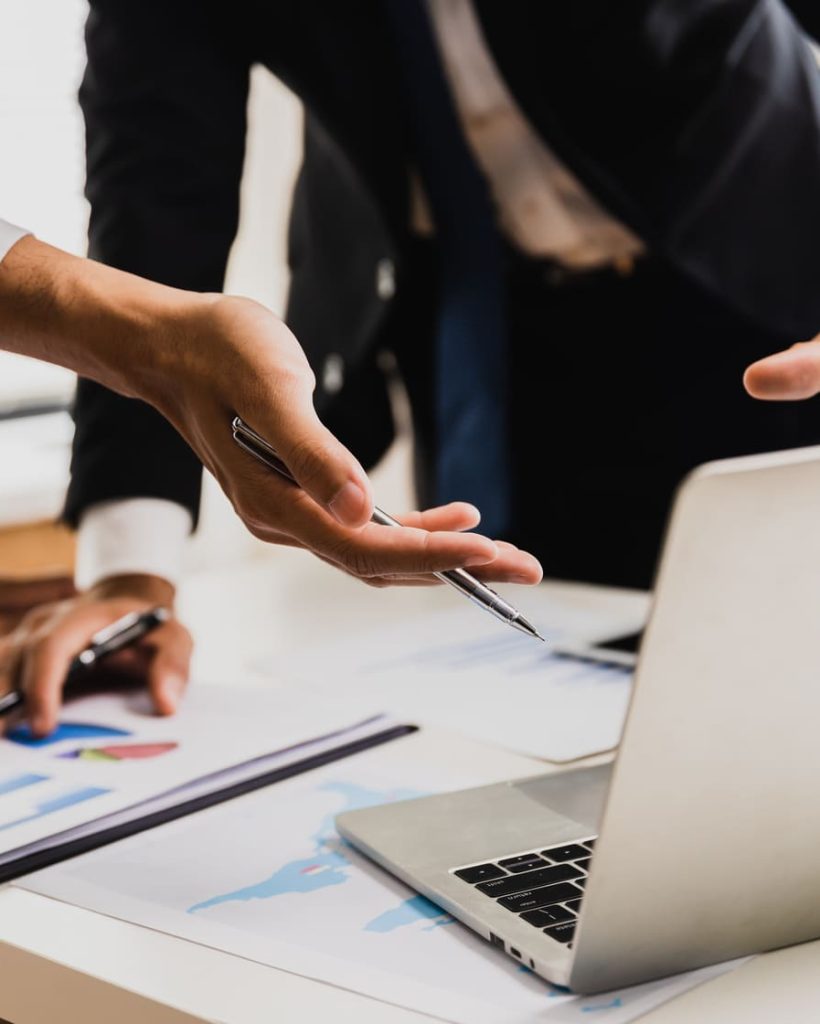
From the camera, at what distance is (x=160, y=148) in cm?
122

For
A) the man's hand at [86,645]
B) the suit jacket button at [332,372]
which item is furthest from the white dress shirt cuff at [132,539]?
the suit jacket button at [332,372]

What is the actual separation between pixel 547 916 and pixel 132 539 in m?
0.64

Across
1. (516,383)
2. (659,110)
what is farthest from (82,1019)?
(516,383)

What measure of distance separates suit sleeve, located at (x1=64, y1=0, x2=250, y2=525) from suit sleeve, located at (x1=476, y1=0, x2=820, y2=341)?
0.28m

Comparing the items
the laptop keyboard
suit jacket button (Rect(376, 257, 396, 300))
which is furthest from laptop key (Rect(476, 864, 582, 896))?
suit jacket button (Rect(376, 257, 396, 300))

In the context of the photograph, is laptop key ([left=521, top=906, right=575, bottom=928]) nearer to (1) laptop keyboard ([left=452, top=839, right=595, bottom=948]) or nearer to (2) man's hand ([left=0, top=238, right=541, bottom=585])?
(1) laptop keyboard ([left=452, top=839, right=595, bottom=948])

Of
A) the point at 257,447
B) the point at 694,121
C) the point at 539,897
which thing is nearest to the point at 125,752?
the point at 257,447

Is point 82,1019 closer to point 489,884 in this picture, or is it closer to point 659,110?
point 489,884

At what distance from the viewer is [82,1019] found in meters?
0.53

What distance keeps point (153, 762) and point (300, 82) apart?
0.76 meters

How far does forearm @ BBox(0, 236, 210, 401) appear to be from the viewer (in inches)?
29.4

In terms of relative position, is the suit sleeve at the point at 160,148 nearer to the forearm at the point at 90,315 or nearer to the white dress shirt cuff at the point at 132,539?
the white dress shirt cuff at the point at 132,539

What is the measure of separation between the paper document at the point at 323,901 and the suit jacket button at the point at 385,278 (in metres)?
0.67

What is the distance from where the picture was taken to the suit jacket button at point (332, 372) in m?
1.35
